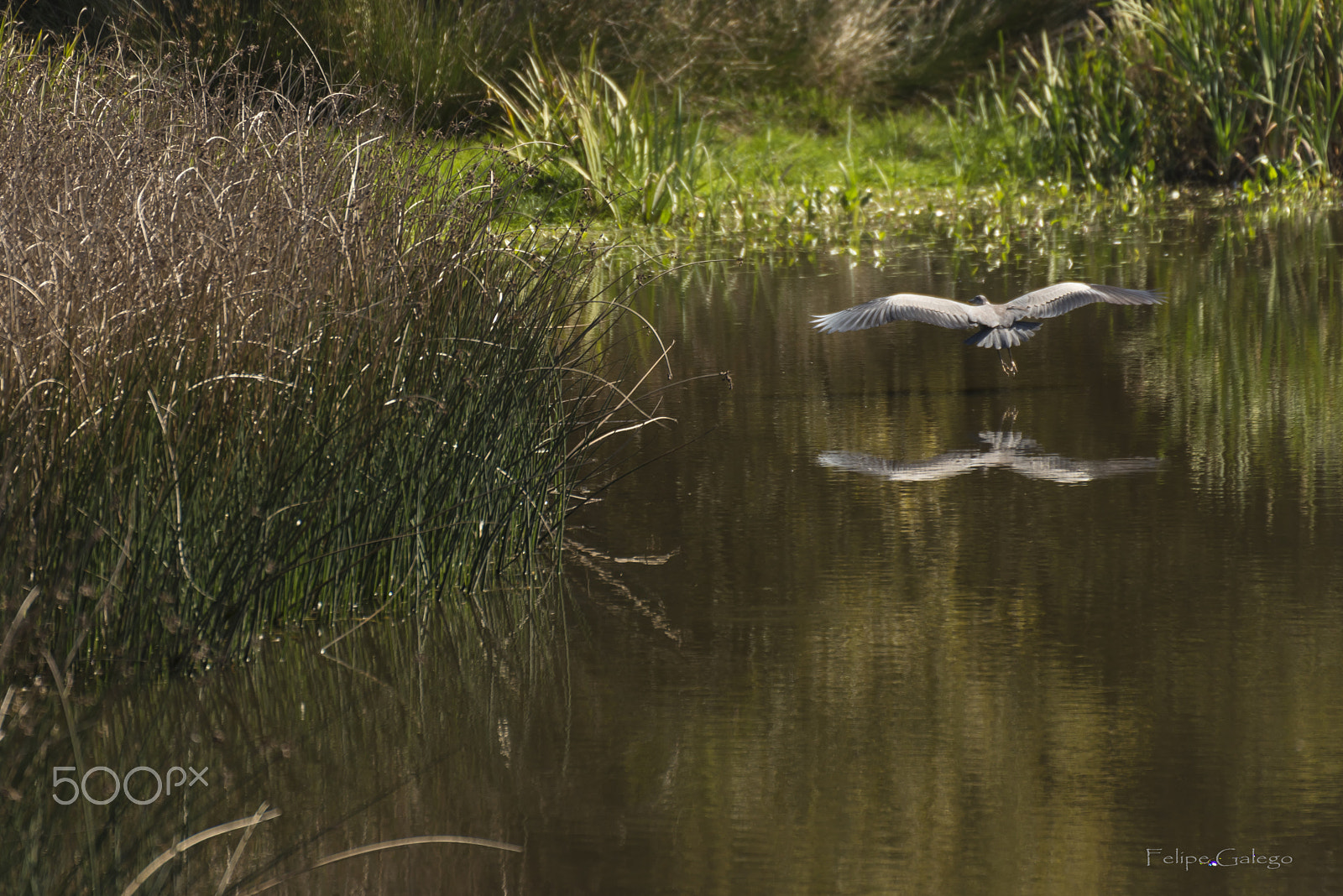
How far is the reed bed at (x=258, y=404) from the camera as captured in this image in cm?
353

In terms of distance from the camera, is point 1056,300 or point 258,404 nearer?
point 258,404

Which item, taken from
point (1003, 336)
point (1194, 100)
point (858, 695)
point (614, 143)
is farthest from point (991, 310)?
point (1194, 100)

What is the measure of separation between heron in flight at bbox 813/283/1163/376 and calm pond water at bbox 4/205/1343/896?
0.37m

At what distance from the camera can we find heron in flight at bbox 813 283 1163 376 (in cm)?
624

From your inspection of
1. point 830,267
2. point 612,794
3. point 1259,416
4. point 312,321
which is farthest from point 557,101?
point 612,794

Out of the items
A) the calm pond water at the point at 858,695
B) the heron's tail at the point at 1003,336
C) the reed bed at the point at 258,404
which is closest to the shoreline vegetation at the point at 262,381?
the reed bed at the point at 258,404

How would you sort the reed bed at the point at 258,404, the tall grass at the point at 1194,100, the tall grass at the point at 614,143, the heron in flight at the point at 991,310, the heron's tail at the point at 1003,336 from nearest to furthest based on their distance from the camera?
the reed bed at the point at 258,404 → the heron's tail at the point at 1003,336 → the heron in flight at the point at 991,310 → the tall grass at the point at 614,143 → the tall grass at the point at 1194,100

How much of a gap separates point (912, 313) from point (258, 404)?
306 cm

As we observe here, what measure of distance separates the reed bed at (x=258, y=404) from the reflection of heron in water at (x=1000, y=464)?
3.02 feet

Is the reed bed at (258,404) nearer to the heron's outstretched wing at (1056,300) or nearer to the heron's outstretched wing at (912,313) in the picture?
the heron's outstretched wing at (912,313)

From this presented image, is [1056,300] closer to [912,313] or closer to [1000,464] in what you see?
[912,313]

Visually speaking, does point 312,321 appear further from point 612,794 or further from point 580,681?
point 612,794

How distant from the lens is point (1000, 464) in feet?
17.5

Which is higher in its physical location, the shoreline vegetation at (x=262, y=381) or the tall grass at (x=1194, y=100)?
the tall grass at (x=1194, y=100)
